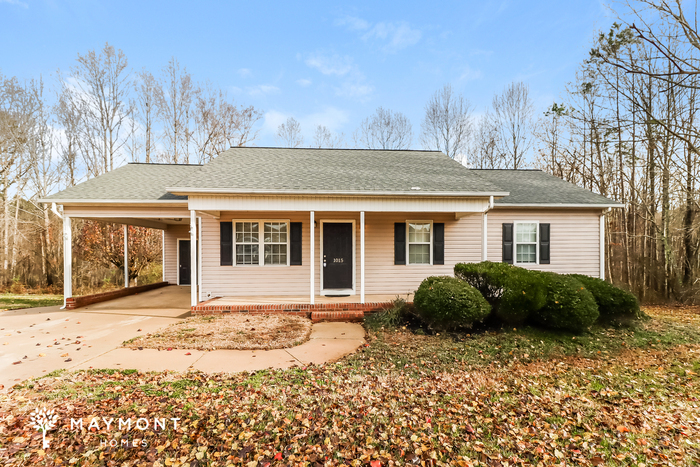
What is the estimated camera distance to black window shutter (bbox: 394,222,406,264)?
952cm

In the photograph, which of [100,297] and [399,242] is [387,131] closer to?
[399,242]

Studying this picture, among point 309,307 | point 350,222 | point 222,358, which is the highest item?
point 350,222

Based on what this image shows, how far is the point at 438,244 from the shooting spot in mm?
9633

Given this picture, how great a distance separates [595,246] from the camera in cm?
995

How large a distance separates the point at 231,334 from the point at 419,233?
5989 mm

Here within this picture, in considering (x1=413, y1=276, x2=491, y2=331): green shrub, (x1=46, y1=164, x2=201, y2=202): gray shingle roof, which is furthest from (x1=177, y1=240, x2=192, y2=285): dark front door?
(x1=413, y1=276, x2=491, y2=331): green shrub

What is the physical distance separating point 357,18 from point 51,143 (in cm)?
1825

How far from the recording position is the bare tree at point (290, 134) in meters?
22.8

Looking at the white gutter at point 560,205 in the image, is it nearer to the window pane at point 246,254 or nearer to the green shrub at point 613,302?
the green shrub at point 613,302

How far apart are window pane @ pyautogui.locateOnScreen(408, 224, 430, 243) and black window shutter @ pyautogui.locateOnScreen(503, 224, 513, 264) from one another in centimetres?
238

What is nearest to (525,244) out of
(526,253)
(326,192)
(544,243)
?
(526,253)

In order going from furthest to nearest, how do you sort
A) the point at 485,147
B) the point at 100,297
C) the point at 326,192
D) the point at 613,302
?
the point at 485,147 < the point at 100,297 < the point at 326,192 < the point at 613,302

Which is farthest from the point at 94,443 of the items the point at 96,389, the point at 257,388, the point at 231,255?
the point at 231,255

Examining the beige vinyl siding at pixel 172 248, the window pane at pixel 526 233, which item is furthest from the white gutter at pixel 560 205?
the beige vinyl siding at pixel 172 248
